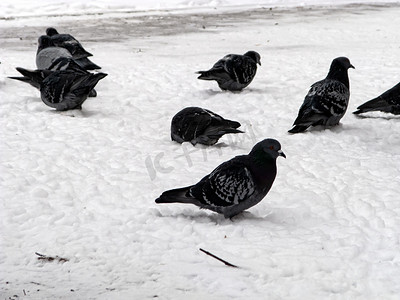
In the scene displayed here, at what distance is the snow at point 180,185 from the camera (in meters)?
3.87

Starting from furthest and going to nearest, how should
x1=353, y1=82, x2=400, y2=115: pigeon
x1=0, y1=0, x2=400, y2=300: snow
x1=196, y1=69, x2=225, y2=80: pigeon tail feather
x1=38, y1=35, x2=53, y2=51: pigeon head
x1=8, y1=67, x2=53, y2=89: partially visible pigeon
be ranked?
x1=38, y1=35, x2=53, y2=51: pigeon head
x1=196, y1=69, x2=225, y2=80: pigeon tail feather
x1=8, y1=67, x2=53, y2=89: partially visible pigeon
x1=353, y1=82, x2=400, y2=115: pigeon
x1=0, y1=0, x2=400, y2=300: snow

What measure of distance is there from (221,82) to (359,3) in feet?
53.5

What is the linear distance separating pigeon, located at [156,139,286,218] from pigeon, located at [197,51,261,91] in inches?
170

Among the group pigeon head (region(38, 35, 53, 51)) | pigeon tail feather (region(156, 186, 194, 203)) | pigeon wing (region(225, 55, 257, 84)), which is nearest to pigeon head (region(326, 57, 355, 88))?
pigeon wing (region(225, 55, 257, 84))

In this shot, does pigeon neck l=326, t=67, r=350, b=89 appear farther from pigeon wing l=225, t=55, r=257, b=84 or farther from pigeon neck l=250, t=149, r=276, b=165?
pigeon neck l=250, t=149, r=276, b=165

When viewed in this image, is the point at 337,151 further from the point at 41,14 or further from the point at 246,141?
the point at 41,14

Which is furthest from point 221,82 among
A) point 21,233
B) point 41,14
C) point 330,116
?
point 41,14

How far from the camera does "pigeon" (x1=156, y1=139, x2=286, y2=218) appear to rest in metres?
4.72

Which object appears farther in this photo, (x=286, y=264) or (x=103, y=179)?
(x=103, y=179)

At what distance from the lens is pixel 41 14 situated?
20.2 metres

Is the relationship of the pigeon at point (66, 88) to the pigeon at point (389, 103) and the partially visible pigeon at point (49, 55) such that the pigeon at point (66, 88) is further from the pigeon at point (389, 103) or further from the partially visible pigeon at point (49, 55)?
the pigeon at point (389, 103)

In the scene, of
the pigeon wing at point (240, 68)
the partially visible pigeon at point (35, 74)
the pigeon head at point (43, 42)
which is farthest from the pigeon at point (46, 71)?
the pigeon wing at point (240, 68)

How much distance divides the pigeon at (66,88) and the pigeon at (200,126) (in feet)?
5.19

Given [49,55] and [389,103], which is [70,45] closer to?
[49,55]
